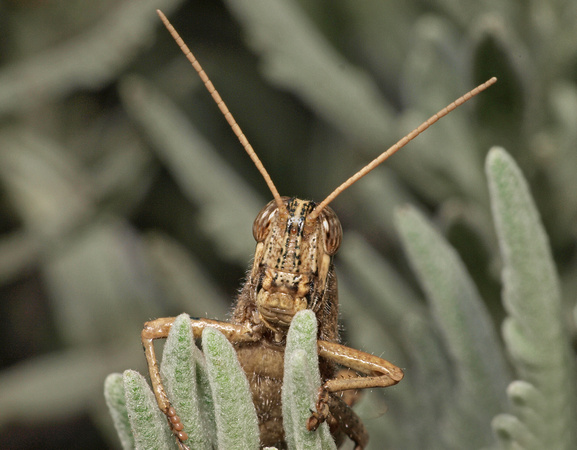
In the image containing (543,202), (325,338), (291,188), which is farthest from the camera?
(291,188)

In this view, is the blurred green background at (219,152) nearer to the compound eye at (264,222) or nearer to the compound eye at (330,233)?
the compound eye at (330,233)

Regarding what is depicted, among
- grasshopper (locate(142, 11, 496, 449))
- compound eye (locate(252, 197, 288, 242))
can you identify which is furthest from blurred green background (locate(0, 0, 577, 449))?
compound eye (locate(252, 197, 288, 242))

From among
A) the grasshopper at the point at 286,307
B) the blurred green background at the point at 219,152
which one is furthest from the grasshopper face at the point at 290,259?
the blurred green background at the point at 219,152

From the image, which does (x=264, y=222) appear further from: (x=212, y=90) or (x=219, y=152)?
(x=219, y=152)

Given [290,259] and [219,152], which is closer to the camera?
[290,259]

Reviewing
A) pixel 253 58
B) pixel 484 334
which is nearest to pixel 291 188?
pixel 253 58

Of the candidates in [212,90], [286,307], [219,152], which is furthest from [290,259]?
[219,152]

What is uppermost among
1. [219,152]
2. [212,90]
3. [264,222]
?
[219,152]

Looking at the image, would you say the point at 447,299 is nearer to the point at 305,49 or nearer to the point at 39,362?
the point at 305,49
